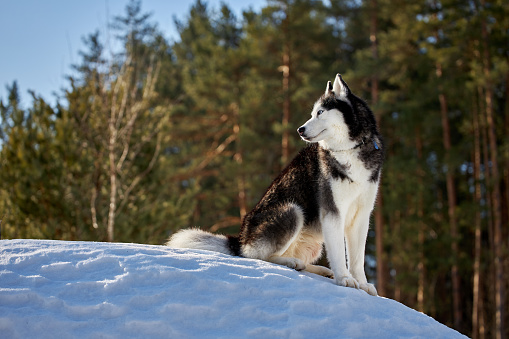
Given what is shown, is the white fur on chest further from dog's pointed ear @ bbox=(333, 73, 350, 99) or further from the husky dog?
dog's pointed ear @ bbox=(333, 73, 350, 99)

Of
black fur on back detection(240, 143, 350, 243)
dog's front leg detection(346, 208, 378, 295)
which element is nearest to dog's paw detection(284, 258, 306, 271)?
black fur on back detection(240, 143, 350, 243)

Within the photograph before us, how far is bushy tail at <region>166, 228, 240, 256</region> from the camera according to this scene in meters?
4.66

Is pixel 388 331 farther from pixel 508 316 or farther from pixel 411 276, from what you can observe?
pixel 411 276

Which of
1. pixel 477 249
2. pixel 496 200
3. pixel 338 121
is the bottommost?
pixel 477 249

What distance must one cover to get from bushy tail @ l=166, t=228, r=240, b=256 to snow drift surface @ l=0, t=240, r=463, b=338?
691 mm

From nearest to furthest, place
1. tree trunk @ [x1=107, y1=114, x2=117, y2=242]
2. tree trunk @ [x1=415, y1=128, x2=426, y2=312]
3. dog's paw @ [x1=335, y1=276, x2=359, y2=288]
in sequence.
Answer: dog's paw @ [x1=335, y1=276, x2=359, y2=288], tree trunk @ [x1=107, y1=114, x2=117, y2=242], tree trunk @ [x1=415, y1=128, x2=426, y2=312]

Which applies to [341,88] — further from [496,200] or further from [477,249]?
[477,249]

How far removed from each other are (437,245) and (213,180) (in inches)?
454

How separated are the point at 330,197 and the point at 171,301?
1599 mm

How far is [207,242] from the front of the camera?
15.4ft

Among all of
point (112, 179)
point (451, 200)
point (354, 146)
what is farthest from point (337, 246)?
point (451, 200)

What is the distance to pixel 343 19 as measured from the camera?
22.6 metres

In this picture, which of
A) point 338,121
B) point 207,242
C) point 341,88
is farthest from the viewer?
point 207,242

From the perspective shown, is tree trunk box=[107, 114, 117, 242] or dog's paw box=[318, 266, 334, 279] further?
tree trunk box=[107, 114, 117, 242]
